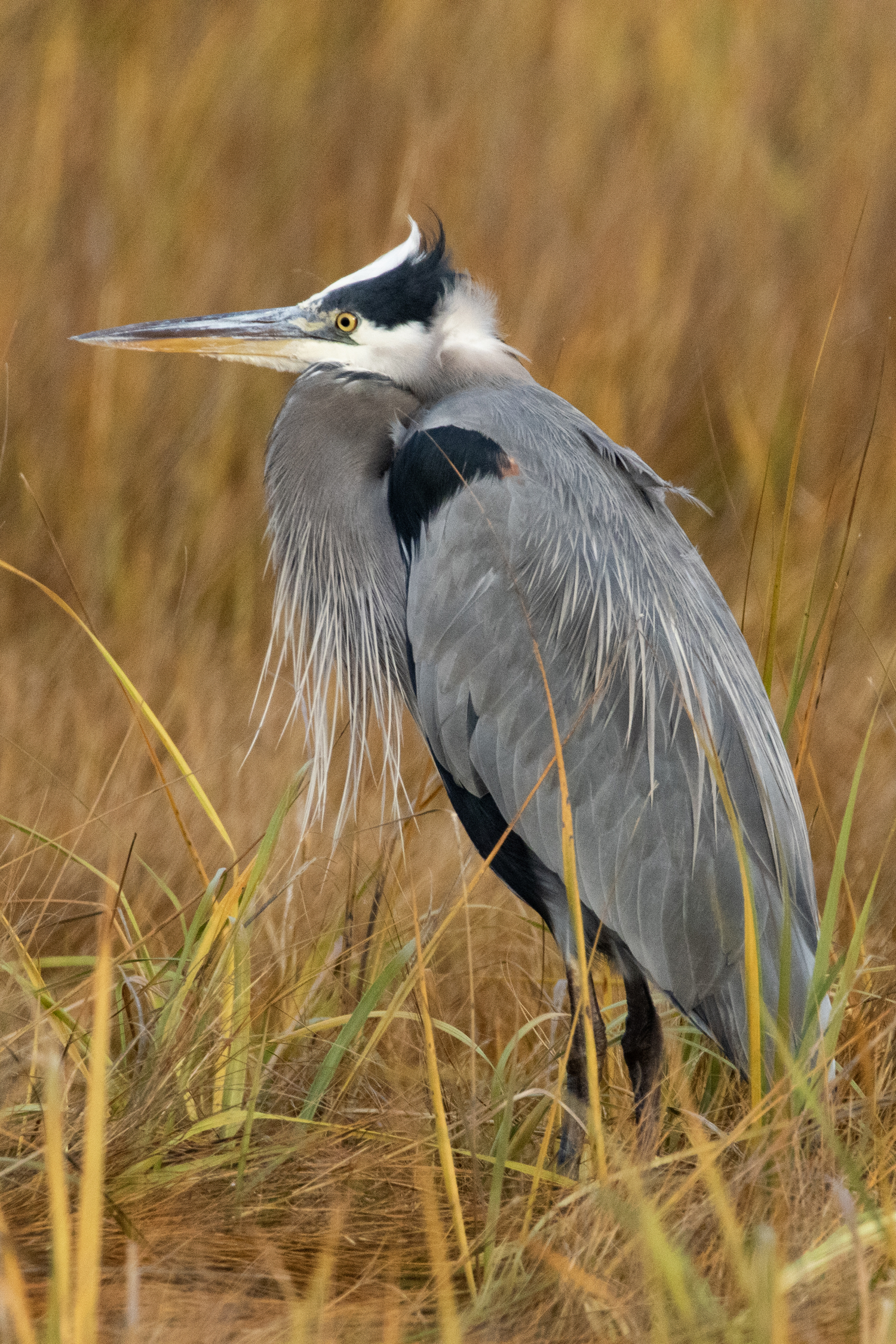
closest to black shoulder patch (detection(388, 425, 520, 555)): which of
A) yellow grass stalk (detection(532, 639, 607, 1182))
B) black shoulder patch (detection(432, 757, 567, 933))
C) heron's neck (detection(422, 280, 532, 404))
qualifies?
heron's neck (detection(422, 280, 532, 404))

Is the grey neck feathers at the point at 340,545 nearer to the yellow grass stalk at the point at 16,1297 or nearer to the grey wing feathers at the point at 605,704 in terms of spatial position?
the grey wing feathers at the point at 605,704

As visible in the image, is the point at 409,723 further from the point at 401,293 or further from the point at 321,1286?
the point at 321,1286

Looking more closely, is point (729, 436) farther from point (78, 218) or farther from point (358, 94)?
point (78, 218)

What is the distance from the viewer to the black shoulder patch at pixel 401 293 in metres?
2.09

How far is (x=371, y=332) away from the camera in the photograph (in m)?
2.10

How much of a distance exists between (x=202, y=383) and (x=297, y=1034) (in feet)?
7.10

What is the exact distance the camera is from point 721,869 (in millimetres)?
1922

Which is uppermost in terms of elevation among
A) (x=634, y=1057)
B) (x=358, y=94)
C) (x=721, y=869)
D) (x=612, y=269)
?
(x=358, y=94)

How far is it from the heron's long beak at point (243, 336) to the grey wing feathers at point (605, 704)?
0.27 meters

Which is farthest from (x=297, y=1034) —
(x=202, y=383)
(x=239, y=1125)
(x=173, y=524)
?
(x=202, y=383)

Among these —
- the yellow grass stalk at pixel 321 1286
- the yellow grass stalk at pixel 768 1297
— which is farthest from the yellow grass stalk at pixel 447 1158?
the yellow grass stalk at pixel 768 1297

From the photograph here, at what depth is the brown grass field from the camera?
1334mm

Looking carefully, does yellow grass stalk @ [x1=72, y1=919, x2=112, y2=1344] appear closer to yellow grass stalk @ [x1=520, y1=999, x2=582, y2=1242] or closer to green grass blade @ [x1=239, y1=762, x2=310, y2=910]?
yellow grass stalk @ [x1=520, y1=999, x2=582, y2=1242]

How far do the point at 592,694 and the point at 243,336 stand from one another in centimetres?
76
